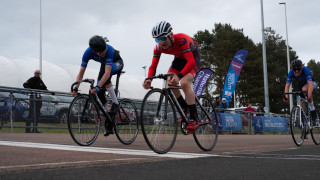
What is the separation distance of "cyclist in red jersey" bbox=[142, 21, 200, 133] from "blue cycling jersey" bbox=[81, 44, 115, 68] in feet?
3.87

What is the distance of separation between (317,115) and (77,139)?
5944 mm

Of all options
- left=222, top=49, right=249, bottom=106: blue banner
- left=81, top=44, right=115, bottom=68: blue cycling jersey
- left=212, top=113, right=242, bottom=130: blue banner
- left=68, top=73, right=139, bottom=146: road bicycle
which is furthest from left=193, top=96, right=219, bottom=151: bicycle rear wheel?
left=222, top=49, right=249, bottom=106: blue banner

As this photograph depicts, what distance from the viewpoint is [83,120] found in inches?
267

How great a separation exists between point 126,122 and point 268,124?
50.3ft

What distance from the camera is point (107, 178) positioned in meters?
3.08

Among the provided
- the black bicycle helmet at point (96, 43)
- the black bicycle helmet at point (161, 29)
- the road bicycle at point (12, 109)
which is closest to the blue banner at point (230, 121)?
the road bicycle at point (12, 109)

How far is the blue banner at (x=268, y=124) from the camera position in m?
20.6

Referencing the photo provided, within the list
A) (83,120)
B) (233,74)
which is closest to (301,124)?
(83,120)

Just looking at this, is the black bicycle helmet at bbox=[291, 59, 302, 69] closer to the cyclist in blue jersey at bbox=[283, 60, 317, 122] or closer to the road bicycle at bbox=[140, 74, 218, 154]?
the cyclist in blue jersey at bbox=[283, 60, 317, 122]

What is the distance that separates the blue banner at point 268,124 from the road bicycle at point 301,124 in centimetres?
1116

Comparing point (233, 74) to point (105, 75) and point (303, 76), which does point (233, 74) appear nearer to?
point (303, 76)

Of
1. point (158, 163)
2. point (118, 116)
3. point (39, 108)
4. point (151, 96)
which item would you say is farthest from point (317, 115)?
point (39, 108)

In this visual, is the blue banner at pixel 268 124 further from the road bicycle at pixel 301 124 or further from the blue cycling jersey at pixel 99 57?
the blue cycling jersey at pixel 99 57

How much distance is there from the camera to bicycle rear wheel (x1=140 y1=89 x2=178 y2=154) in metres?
5.34
